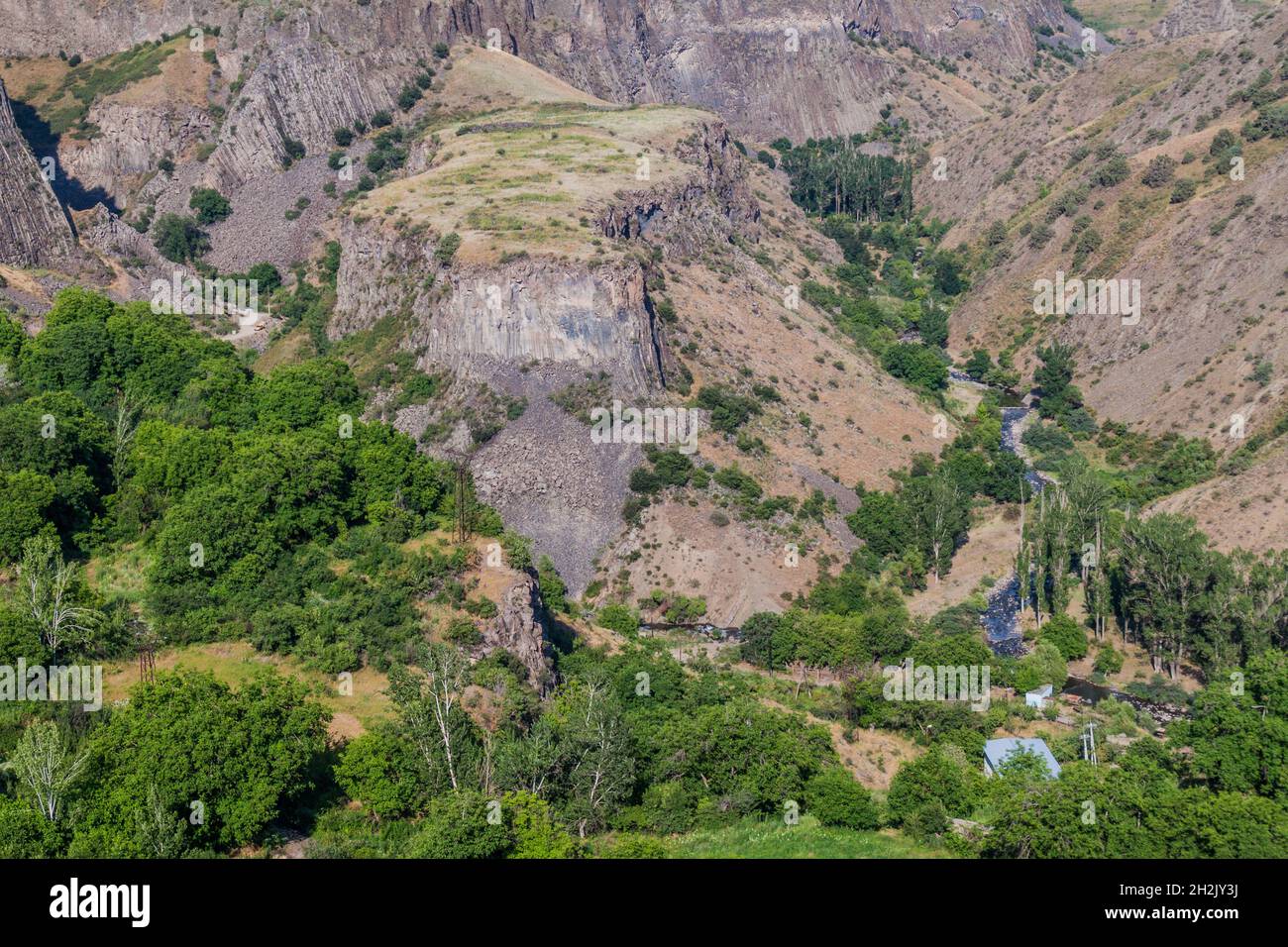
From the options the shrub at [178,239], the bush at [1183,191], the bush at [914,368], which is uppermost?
the bush at [1183,191]

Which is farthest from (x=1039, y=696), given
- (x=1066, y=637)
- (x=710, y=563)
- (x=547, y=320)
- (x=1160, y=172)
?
(x=1160, y=172)

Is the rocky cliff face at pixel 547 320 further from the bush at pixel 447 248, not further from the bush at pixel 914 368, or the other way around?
the bush at pixel 914 368

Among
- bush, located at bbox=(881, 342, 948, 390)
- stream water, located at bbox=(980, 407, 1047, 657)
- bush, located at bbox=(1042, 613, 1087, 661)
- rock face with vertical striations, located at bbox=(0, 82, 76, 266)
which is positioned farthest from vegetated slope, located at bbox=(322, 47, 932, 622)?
rock face with vertical striations, located at bbox=(0, 82, 76, 266)

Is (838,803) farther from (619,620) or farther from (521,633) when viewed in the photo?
(619,620)

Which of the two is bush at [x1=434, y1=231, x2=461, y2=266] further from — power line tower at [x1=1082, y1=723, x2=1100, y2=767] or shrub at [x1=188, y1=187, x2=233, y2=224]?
power line tower at [x1=1082, y1=723, x2=1100, y2=767]

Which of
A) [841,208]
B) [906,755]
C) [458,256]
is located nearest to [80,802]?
[906,755]

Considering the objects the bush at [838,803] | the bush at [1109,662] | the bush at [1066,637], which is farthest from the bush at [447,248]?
the bush at [838,803]
